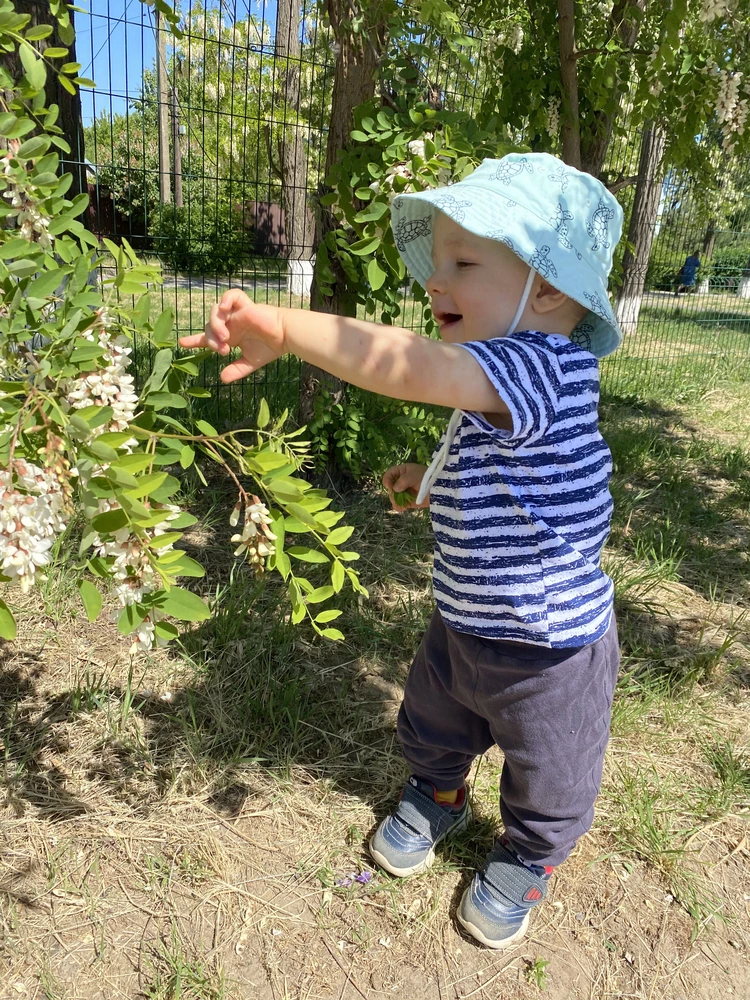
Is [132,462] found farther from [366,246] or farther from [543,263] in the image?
[366,246]

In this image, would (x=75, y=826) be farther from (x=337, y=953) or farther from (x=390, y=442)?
(x=390, y=442)

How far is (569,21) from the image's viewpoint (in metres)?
2.92

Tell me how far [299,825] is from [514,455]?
3.67ft

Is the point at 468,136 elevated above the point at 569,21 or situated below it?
below

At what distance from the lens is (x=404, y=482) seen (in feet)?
5.94

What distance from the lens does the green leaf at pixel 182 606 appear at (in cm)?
128

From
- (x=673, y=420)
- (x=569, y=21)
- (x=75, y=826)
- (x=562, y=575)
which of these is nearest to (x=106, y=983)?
(x=75, y=826)

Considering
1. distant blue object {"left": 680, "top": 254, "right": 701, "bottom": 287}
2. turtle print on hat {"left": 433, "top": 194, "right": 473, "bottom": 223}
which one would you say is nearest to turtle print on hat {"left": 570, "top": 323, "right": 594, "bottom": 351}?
turtle print on hat {"left": 433, "top": 194, "right": 473, "bottom": 223}

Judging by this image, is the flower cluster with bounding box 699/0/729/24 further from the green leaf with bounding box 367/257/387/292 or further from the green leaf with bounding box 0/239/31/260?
the green leaf with bounding box 0/239/31/260

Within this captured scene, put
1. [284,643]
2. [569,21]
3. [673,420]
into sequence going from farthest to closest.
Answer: [673,420], [569,21], [284,643]

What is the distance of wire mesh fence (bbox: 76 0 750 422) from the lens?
4258 millimetres

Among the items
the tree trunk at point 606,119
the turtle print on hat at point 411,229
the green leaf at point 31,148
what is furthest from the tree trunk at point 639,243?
the green leaf at point 31,148

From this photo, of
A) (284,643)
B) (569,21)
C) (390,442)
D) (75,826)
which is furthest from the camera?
(390,442)

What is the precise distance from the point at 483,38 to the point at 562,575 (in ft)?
12.0
